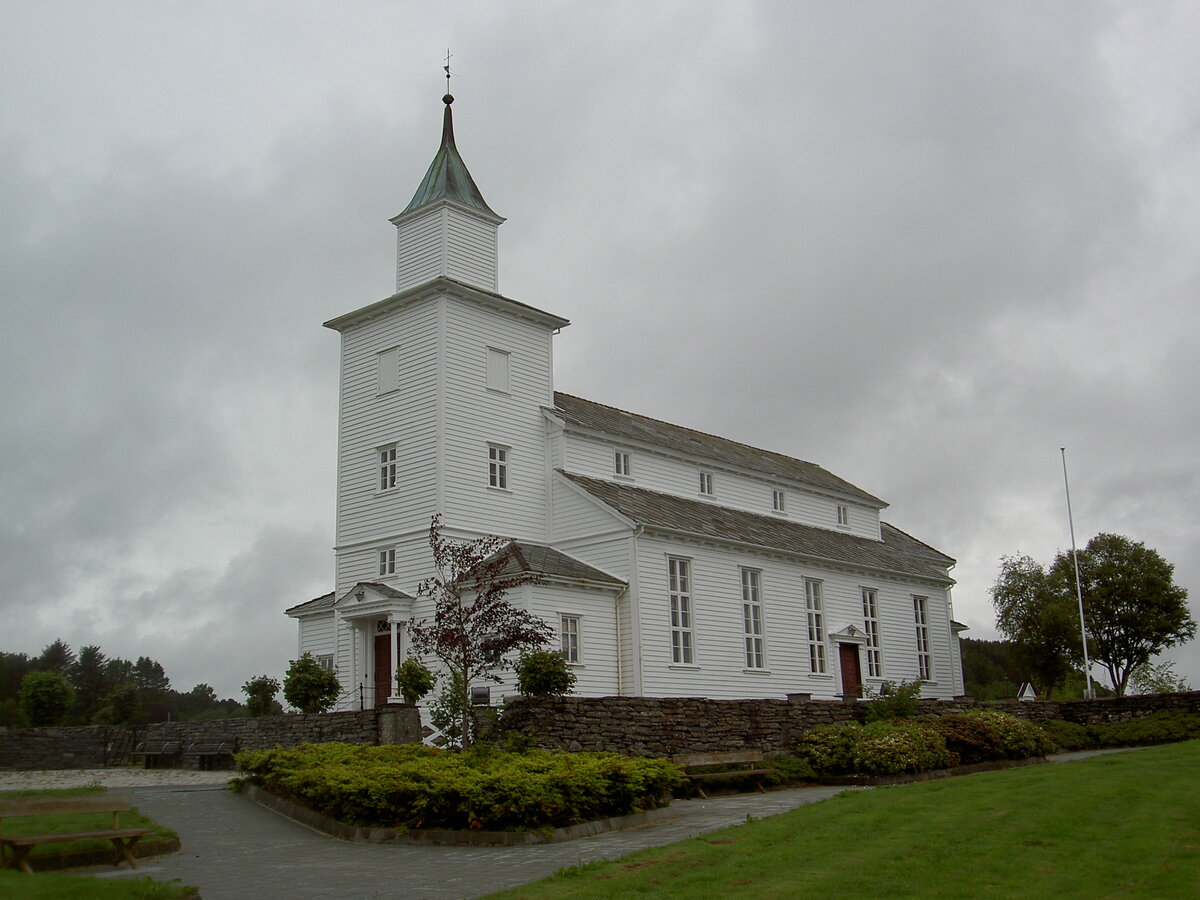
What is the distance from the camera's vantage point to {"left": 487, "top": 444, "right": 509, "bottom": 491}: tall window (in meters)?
32.1

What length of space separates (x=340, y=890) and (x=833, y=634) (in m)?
26.7

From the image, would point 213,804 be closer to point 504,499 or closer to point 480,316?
point 504,499

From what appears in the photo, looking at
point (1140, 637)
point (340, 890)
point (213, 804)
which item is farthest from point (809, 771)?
point (1140, 637)

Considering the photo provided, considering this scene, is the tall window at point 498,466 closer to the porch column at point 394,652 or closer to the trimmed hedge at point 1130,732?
the porch column at point 394,652

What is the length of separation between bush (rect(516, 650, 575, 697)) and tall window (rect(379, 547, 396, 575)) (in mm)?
9466

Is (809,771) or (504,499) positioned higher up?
(504,499)

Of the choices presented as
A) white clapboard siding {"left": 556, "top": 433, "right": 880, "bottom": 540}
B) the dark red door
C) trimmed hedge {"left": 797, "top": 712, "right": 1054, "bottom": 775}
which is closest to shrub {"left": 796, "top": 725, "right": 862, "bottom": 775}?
trimmed hedge {"left": 797, "top": 712, "right": 1054, "bottom": 775}

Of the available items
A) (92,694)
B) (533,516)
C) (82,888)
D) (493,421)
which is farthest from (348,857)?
(92,694)

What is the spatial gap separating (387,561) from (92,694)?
60.0 m

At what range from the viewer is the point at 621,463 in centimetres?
3534

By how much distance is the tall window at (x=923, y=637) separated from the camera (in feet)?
135

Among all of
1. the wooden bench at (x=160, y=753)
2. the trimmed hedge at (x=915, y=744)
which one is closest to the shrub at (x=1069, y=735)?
the trimmed hedge at (x=915, y=744)

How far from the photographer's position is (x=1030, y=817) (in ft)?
46.5

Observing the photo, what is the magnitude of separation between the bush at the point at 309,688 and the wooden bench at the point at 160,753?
12.8 feet
